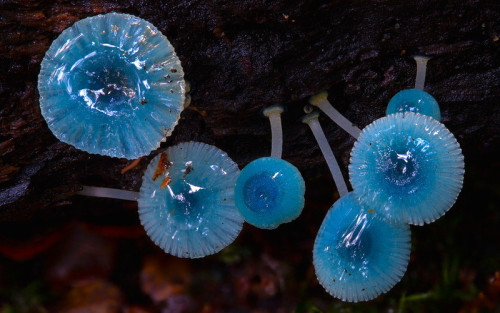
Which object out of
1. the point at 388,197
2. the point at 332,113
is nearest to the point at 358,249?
the point at 388,197

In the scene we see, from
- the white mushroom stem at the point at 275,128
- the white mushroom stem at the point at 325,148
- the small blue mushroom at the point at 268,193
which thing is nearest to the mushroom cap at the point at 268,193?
the small blue mushroom at the point at 268,193

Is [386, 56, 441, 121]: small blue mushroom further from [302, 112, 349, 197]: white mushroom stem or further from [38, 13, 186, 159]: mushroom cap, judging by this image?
[38, 13, 186, 159]: mushroom cap

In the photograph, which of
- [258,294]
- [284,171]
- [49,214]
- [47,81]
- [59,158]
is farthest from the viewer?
[258,294]

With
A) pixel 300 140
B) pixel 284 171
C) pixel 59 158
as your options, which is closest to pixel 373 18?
pixel 300 140

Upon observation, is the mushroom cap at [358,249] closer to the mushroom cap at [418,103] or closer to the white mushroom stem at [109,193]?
the mushroom cap at [418,103]

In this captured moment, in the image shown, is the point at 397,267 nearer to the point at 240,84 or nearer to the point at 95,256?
the point at 240,84

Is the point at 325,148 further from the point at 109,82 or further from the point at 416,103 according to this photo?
the point at 109,82

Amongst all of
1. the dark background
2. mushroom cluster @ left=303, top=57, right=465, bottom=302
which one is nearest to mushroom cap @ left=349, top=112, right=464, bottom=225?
mushroom cluster @ left=303, top=57, right=465, bottom=302
